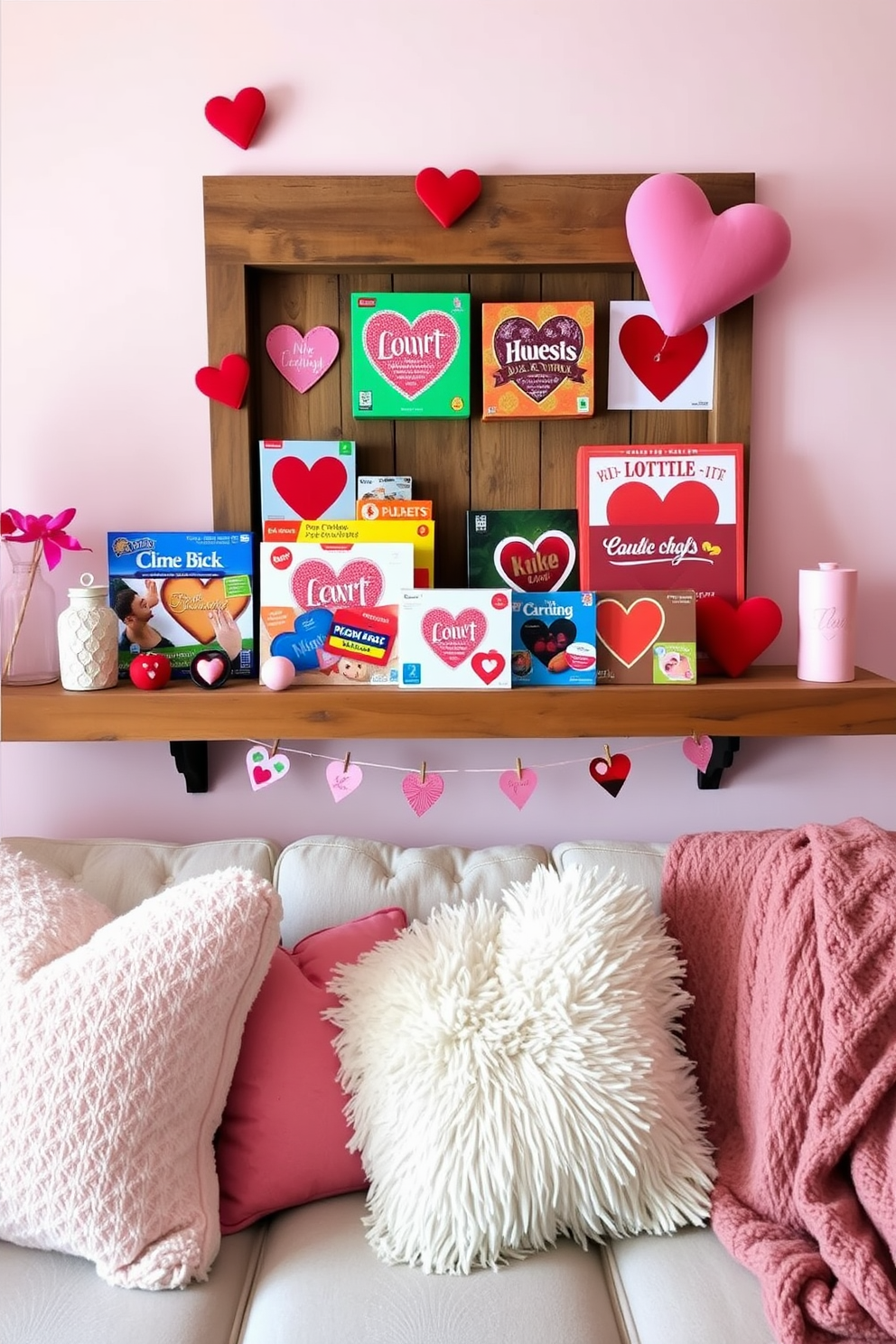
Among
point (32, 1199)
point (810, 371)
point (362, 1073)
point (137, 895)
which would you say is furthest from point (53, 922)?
point (810, 371)

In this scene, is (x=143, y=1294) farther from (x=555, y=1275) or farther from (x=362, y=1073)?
(x=555, y=1275)

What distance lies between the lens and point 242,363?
66.6 inches

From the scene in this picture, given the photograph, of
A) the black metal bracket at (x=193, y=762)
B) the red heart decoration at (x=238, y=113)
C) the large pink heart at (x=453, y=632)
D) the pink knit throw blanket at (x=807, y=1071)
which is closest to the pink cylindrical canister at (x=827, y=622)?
the pink knit throw blanket at (x=807, y=1071)

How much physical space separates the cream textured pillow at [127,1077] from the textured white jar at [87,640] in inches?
15.8

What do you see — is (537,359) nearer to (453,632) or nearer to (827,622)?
(453,632)

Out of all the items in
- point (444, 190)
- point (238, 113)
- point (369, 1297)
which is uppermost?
point (238, 113)

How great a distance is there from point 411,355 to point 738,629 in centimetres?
69

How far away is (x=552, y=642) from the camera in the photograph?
1.64 m

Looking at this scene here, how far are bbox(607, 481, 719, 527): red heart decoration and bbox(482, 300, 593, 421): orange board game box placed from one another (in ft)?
0.49

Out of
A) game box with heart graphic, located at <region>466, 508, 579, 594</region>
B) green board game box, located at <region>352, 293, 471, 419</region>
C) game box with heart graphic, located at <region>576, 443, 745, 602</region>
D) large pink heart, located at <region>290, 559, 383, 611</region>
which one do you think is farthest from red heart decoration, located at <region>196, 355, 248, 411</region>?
game box with heart graphic, located at <region>576, 443, 745, 602</region>

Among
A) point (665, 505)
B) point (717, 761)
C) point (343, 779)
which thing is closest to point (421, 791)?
point (343, 779)

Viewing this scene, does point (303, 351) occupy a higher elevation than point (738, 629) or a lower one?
higher

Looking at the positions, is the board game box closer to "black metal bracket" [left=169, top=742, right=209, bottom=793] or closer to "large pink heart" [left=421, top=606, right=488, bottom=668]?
"large pink heart" [left=421, top=606, right=488, bottom=668]

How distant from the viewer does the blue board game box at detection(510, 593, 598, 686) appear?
162 cm
